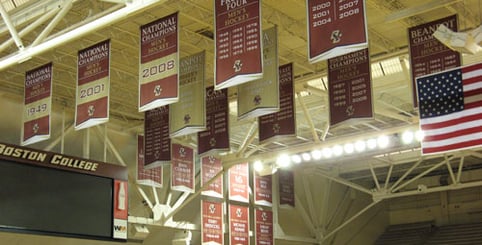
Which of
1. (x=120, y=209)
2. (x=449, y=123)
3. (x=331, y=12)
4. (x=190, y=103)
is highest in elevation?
(x=331, y=12)

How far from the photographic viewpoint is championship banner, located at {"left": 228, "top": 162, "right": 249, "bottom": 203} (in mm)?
18931

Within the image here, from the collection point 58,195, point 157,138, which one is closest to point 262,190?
point 157,138

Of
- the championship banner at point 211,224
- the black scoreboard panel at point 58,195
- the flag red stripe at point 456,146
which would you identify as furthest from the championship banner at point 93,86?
the championship banner at point 211,224

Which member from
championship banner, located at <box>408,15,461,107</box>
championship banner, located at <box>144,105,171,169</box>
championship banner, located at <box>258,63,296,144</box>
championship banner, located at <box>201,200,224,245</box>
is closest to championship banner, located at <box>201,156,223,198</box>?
championship banner, located at <box>201,200,224,245</box>

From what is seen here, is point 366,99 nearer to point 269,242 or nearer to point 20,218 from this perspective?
point 20,218

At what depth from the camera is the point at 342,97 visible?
11.3 meters

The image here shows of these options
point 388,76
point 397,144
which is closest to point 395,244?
point 397,144

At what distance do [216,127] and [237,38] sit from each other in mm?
4089

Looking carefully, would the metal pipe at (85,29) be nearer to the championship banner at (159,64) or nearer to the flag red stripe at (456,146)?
the championship banner at (159,64)

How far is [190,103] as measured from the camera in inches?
455

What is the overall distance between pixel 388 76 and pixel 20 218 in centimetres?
860

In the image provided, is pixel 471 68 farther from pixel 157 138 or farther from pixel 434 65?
pixel 157 138

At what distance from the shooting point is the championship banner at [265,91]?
10.5 meters

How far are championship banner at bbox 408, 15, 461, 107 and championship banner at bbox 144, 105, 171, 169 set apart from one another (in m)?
5.39
